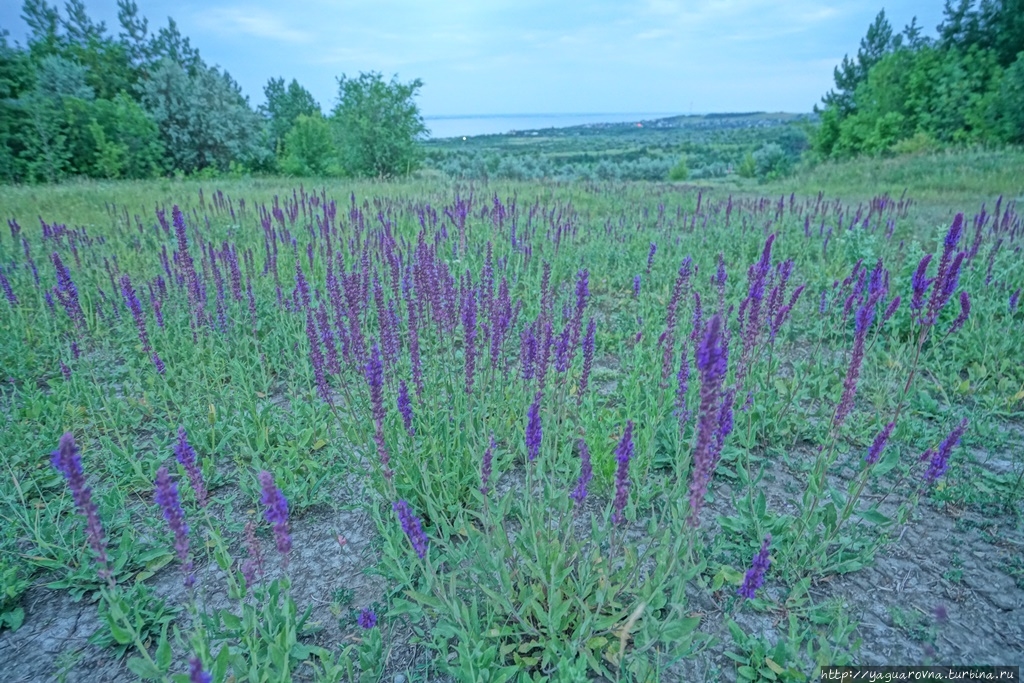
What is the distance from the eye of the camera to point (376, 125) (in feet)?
86.3

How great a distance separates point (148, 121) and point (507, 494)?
101ft

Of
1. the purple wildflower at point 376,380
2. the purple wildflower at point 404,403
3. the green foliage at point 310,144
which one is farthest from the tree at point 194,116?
the purple wildflower at point 376,380

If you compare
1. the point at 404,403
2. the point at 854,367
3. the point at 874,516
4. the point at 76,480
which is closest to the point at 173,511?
the point at 76,480

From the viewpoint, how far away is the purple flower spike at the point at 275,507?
4.83ft

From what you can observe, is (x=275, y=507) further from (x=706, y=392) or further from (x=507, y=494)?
(x=706, y=392)

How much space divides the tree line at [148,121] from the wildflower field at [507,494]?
62.9 ft

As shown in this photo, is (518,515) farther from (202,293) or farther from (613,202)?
(613,202)

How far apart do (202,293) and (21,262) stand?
4022mm

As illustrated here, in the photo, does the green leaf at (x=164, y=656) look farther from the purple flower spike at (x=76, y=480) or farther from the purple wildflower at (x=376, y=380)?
the purple wildflower at (x=376, y=380)

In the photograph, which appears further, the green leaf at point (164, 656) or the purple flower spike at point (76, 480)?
the green leaf at point (164, 656)

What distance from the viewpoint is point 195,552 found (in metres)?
2.51

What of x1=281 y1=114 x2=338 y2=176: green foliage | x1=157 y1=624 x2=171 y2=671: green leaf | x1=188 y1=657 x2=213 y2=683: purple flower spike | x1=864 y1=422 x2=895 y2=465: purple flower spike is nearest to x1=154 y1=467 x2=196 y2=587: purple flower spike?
x1=188 y1=657 x2=213 y2=683: purple flower spike

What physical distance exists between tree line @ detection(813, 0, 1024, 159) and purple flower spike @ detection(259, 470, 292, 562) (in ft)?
109

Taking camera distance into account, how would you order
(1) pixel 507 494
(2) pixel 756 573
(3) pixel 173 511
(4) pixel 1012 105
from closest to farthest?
(3) pixel 173 511 < (2) pixel 756 573 < (1) pixel 507 494 < (4) pixel 1012 105
